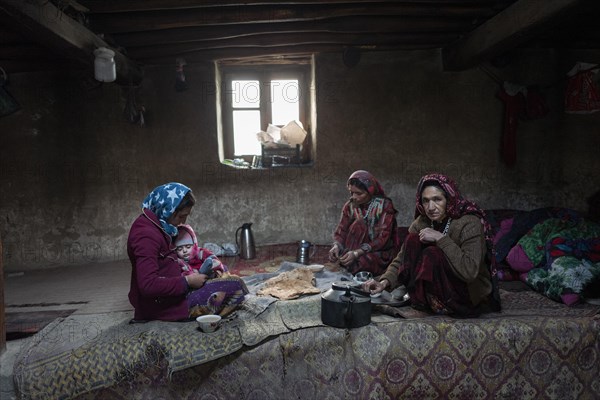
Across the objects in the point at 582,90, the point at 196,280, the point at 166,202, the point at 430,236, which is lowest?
the point at 196,280

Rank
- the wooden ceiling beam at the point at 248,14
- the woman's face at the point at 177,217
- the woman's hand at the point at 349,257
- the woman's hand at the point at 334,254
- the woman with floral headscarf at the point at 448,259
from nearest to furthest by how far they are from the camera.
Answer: the woman with floral headscarf at the point at 448,259
the woman's face at the point at 177,217
the wooden ceiling beam at the point at 248,14
the woman's hand at the point at 349,257
the woman's hand at the point at 334,254

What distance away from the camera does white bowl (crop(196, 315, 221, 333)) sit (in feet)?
8.87

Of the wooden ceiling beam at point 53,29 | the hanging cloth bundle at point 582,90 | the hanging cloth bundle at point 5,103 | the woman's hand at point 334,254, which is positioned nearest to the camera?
the wooden ceiling beam at point 53,29

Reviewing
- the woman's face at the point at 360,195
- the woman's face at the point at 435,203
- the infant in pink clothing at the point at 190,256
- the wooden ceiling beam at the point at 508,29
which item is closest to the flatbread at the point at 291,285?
the infant in pink clothing at the point at 190,256

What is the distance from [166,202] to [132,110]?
2912mm

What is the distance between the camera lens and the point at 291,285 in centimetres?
365

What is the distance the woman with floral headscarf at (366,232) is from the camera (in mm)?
4098

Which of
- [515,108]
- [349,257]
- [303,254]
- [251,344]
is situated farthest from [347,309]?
[515,108]

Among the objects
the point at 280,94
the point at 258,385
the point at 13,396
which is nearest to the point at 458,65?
the point at 280,94

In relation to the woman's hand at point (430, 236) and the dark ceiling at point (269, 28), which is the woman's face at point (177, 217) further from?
the dark ceiling at point (269, 28)

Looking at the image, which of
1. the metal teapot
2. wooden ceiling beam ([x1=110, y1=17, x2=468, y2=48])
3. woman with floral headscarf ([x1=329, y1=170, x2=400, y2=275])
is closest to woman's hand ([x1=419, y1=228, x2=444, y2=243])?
the metal teapot

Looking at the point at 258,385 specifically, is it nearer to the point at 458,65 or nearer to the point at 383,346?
the point at 383,346

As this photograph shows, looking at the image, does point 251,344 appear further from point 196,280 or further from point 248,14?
point 248,14

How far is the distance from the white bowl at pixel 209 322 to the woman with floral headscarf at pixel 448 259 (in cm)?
111
